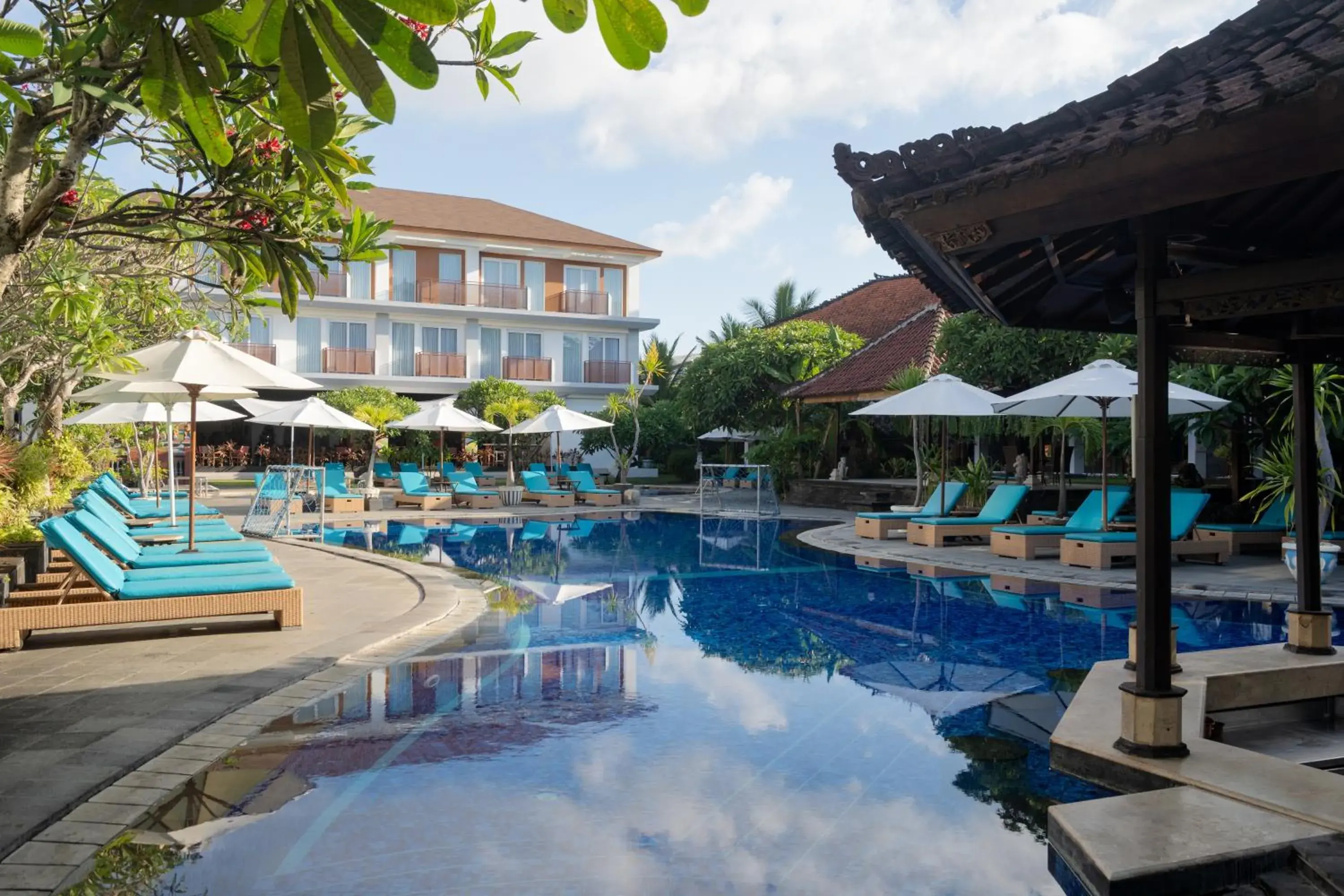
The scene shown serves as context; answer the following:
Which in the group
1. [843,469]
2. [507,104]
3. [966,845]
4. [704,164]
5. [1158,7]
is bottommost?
[966,845]

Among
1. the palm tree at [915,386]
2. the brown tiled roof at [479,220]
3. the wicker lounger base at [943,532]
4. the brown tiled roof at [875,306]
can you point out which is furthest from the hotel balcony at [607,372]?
the wicker lounger base at [943,532]

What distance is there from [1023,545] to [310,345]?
3071 cm

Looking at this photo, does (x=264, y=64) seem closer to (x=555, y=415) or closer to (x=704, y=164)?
(x=704, y=164)

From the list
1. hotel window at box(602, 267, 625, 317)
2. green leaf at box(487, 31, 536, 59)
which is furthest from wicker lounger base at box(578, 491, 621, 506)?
green leaf at box(487, 31, 536, 59)

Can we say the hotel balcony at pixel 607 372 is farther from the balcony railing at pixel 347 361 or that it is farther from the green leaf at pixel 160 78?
the green leaf at pixel 160 78

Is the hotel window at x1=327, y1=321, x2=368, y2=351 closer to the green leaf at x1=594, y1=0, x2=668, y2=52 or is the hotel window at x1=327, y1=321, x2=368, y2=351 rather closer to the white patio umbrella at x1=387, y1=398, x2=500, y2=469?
the white patio umbrella at x1=387, y1=398, x2=500, y2=469

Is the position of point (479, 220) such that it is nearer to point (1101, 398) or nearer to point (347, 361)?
point (347, 361)

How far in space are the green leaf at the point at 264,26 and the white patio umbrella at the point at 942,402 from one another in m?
15.1

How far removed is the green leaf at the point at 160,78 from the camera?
2.10 m

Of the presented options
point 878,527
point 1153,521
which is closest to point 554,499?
point 878,527

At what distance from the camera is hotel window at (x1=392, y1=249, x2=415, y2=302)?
39375mm

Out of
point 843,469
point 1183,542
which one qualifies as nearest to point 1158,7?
point 1183,542

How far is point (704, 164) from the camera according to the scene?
18.3 meters

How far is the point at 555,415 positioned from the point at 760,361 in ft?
18.6
